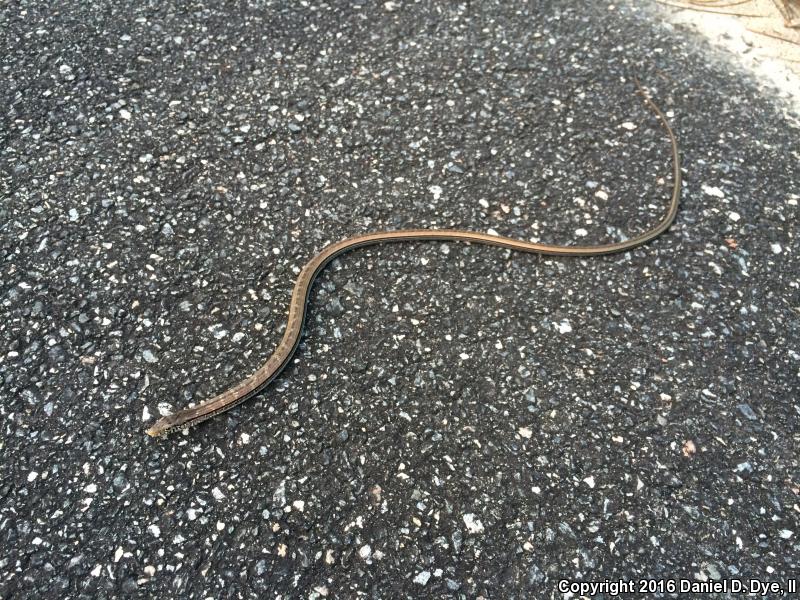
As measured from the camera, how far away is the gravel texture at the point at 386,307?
10.9 ft

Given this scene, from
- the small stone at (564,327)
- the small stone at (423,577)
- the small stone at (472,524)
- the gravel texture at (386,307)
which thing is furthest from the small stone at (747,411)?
the small stone at (423,577)

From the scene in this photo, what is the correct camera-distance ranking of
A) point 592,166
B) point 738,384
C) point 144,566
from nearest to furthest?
point 144,566 → point 738,384 → point 592,166

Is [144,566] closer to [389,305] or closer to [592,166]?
[389,305]

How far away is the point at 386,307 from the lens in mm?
4293

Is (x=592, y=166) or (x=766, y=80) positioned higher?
(x=766, y=80)

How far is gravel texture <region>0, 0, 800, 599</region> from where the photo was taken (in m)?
3.33

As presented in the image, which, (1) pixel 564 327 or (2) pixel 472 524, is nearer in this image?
(2) pixel 472 524

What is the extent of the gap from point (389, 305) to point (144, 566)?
6.96ft

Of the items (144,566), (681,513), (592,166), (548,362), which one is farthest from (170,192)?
(681,513)

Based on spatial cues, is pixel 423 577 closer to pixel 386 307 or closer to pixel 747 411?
pixel 386 307

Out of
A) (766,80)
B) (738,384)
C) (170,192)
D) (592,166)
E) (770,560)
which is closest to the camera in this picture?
(770,560)

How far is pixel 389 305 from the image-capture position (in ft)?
14.1

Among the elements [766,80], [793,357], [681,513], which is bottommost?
[681,513]

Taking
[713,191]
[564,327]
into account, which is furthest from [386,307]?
[713,191]
